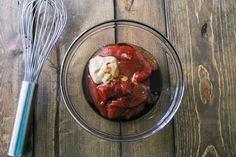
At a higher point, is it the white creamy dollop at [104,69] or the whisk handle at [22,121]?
the white creamy dollop at [104,69]

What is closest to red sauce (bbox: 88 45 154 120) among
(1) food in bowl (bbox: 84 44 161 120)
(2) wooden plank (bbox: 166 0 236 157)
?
(1) food in bowl (bbox: 84 44 161 120)

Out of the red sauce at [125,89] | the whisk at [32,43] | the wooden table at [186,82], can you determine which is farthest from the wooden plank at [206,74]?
the whisk at [32,43]

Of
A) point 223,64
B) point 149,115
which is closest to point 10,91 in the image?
point 149,115

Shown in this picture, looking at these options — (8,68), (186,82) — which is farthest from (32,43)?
(186,82)

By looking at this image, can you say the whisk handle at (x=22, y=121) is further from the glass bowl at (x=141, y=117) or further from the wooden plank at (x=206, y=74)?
the wooden plank at (x=206, y=74)

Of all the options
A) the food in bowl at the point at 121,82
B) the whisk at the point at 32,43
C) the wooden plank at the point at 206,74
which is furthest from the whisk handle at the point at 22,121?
the wooden plank at the point at 206,74
